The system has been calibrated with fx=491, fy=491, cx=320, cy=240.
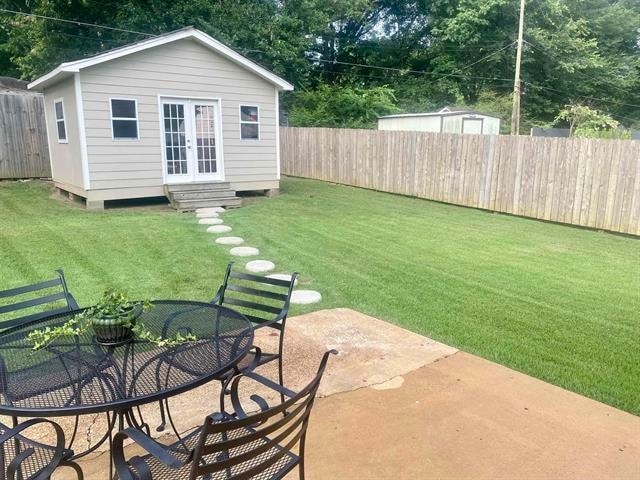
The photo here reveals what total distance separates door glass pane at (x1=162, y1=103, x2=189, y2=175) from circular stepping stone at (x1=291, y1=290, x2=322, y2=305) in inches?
268

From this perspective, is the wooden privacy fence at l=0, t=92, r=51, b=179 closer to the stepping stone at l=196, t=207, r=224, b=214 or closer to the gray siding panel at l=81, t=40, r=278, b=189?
the gray siding panel at l=81, t=40, r=278, b=189

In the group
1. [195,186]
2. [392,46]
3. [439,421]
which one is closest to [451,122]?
[195,186]

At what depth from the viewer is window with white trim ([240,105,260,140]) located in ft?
37.9

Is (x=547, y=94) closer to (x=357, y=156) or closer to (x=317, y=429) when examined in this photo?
(x=357, y=156)

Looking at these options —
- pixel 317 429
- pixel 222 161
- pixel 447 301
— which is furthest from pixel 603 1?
pixel 317 429

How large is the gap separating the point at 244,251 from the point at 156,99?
209 inches

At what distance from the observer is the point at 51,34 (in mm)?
17078

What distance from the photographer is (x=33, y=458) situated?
202 centimetres

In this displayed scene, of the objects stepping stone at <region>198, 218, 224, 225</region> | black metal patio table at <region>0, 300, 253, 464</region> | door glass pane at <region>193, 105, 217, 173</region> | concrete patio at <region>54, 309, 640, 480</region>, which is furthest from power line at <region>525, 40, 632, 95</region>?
black metal patio table at <region>0, 300, 253, 464</region>

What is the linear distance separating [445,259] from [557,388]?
3.50 m

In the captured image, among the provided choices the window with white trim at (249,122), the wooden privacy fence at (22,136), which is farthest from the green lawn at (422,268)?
the wooden privacy fence at (22,136)

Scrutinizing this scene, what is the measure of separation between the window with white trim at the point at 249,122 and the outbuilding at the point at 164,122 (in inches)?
0.9

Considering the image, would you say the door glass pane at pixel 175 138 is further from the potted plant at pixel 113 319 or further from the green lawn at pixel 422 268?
the potted plant at pixel 113 319

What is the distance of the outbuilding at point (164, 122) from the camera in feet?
32.1
